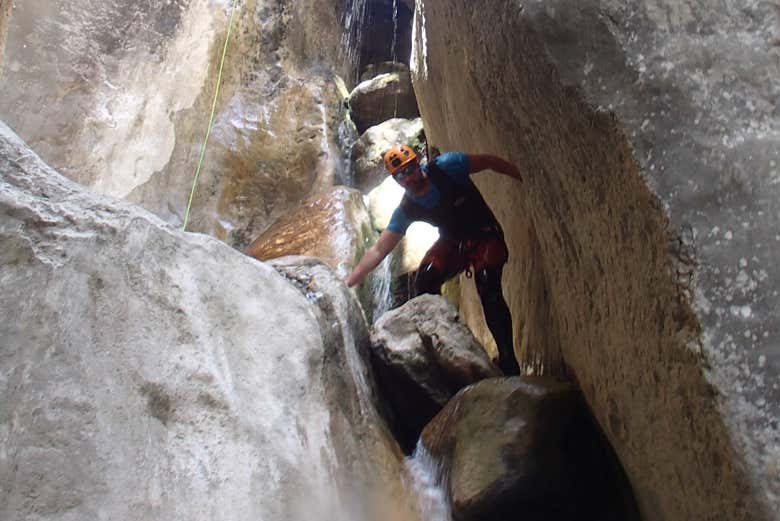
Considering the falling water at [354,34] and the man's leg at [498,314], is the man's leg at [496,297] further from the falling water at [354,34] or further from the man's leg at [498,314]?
the falling water at [354,34]

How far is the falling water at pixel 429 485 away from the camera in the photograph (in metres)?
3.21

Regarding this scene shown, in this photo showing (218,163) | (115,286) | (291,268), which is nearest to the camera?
(115,286)

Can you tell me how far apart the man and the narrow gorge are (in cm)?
18

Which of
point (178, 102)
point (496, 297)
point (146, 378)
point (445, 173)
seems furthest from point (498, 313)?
point (178, 102)

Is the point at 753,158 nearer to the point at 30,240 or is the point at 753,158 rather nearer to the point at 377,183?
the point at 30,240

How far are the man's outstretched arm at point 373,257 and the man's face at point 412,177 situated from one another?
35cm

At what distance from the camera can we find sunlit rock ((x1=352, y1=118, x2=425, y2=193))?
9.73m

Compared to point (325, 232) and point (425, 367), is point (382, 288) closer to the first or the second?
point (325, 232)

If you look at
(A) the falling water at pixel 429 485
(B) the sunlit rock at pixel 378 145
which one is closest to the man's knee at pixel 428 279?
(A) the falling water at pixel 429 485

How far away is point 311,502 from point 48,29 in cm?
656

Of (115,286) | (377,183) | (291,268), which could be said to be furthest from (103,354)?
(377,183)

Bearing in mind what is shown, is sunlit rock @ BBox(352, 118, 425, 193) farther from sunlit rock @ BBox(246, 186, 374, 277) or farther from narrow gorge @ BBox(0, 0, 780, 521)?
narrow gorge @ BBox(0, 0, 780, 521)

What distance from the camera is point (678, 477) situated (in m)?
2.04

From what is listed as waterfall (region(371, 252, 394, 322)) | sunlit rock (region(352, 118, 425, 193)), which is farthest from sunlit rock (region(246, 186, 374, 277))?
sunlit rock (region(352, 118, 425, 193))
